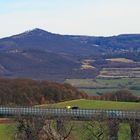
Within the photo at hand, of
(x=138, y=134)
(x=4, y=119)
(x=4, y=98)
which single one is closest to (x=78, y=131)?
(x=138, y=134)

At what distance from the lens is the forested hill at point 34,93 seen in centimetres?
13484

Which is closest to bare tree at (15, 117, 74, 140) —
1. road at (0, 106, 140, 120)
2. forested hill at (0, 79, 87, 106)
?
road at (0, 106, 140, 120)

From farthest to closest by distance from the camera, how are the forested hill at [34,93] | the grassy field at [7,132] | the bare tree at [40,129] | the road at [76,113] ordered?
1. the forested hill at [34,93]
2. the grassy field at [7,132]
3. the road at [76,113]
4. the bare tree at [40,129]

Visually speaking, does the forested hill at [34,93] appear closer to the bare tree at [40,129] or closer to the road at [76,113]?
the road at [76,113]

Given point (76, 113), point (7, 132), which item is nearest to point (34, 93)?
point (7, 132)

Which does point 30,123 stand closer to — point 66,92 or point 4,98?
point 4,98

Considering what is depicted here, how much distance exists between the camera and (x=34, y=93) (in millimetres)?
142750

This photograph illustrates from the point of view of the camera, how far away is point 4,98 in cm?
13325

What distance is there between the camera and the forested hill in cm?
13484

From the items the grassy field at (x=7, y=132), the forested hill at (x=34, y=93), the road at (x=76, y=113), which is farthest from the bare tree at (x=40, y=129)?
the forested hill at (x=34, y=93)

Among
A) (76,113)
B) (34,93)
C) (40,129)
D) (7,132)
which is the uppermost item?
(34,93)

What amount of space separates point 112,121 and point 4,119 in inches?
1098

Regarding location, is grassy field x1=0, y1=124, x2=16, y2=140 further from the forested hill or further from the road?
the forested hill

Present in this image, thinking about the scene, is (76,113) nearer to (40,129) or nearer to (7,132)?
(40,129)
